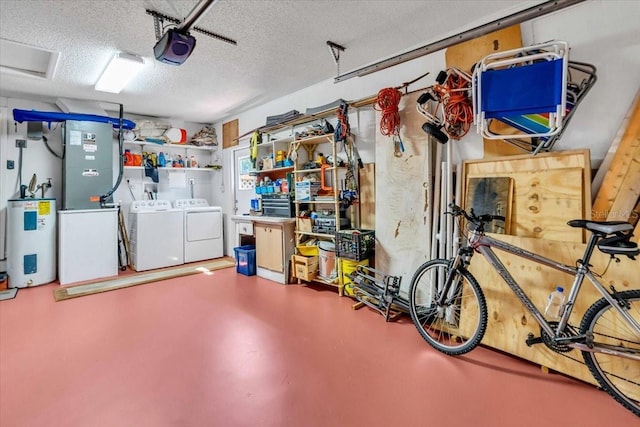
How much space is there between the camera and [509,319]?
7.06ft

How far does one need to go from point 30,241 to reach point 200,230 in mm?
2211

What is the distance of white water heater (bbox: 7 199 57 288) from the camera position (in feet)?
13.0

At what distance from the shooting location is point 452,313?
247 centimetres

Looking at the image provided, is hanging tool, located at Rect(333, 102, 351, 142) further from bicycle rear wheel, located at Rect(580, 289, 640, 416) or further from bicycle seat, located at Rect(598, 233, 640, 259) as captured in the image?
bicycle rear wheel, located at Rect(580, 289, 640, 416)

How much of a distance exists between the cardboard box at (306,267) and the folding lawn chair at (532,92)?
238 centimetres

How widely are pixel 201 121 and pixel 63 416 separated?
544cm

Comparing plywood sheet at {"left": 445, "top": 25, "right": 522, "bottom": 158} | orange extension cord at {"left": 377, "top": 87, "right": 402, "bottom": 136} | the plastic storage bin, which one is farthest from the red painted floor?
orange extension cord at {"left": 377, "top": 87, "right": 402, "bottom": 136}

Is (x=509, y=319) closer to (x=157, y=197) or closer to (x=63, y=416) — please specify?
(x=63, y=416)

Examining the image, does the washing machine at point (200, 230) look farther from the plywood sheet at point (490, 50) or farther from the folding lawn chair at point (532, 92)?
the folding lawn chair at point (532, 92)

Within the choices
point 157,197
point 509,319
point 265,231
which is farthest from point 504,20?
point 157,197

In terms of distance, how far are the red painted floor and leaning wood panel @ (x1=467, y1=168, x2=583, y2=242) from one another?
928mm

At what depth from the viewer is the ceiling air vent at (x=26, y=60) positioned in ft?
9.96

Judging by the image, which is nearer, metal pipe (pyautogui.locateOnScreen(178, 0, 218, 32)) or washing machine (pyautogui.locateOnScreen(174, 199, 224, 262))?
metal pipe (pyautogui.locateOnScreen(178, 0, 218, 32))

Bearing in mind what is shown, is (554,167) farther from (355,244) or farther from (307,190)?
(307,190)
